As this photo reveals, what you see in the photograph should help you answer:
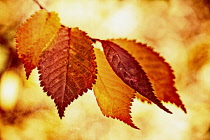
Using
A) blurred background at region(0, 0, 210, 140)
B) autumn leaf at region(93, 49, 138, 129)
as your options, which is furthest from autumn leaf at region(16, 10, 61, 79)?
blurred background at region(0, 0, 210, 140)

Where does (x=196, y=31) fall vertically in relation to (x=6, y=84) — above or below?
above

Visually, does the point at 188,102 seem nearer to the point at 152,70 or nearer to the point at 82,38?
the point at 152,70

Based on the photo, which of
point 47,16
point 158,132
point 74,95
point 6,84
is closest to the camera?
point 74,95

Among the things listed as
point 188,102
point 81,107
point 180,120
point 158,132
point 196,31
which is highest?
point 196,31

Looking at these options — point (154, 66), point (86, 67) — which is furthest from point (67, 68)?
point (154, 66)

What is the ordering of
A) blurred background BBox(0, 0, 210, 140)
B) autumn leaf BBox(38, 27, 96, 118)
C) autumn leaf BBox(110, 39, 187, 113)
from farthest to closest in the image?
1. blurred background BBox(0, 0, 210, 140)
2. autumn leaf BBox(110, 39, 187, 113)
3. autumn leaf BBox(38, 27, 96, 118)

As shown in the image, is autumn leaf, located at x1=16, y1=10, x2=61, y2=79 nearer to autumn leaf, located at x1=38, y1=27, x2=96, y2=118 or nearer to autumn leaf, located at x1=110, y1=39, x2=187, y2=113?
autumn leaf, located at x1=38, y1=27, x2=96, y2=118

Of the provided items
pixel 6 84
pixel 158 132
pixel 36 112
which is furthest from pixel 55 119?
pixel 158 132

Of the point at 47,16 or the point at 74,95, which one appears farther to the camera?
the point at 47,16
